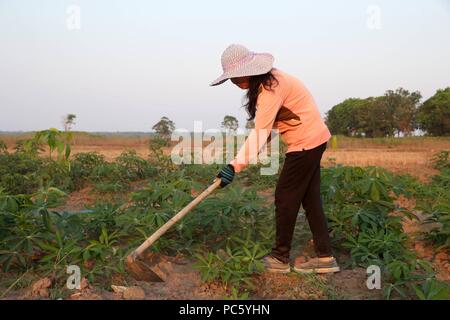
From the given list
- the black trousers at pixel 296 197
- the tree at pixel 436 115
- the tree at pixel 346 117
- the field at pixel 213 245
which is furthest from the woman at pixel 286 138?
the tree at pixel 346 117

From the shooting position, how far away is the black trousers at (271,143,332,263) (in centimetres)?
257

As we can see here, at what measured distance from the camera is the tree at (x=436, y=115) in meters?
30.9

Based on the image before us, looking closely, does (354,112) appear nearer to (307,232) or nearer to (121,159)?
(121,159)


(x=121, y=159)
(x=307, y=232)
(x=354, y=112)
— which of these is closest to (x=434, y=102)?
(x=354, y=112)

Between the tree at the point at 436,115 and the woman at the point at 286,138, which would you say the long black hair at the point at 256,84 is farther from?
the tree at the point at 436,115

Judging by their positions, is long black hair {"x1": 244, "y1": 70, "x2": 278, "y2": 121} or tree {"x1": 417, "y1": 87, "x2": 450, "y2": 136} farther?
tree {"x1": 417, "y1": 87, "x2": 450, "y2": 136}

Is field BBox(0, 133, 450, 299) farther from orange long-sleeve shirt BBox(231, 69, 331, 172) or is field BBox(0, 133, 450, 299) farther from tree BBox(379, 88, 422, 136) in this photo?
tree BBox(379, 88, 422, 136)

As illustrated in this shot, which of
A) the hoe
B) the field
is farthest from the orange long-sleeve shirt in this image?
the field

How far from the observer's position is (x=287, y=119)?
2564mm

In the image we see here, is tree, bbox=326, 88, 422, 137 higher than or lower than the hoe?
higher

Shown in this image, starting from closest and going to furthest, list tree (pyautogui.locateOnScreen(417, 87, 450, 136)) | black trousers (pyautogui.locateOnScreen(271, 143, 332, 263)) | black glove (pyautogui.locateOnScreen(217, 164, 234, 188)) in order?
black glove (pyautogui.locateOnScreen(217, 164, 234, 188)), black trousers (pyautogui.locateOnScreen(271, 143, 332, 263)), tree (pyautogui.locateOnScreen(417, 87, 450, 136))

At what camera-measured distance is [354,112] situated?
4247 centimetres
